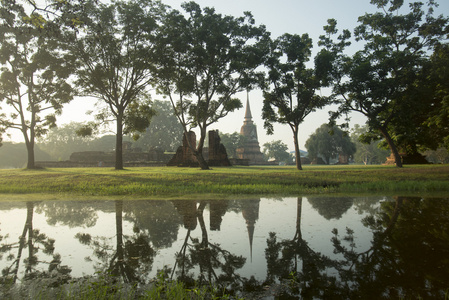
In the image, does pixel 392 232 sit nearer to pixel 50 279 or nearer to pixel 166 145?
pixel 50 279

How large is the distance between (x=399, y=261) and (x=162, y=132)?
64.4 metres

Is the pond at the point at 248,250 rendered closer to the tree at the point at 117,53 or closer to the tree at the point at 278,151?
the tree at the point at 117,53

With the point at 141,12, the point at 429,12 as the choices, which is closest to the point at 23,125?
the point at 141,12

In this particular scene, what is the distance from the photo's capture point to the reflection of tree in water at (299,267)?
2.75m

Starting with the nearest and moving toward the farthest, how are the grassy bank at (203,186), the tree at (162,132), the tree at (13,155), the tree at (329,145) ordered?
the grassy bank at (203,186), the tree at (13,155), the tree at (329,145), the tree at (162,132)

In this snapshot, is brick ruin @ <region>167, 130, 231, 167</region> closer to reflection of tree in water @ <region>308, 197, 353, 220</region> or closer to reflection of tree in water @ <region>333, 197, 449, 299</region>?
reflection of tree in water @ <region>308, 197, 353, 220</region>

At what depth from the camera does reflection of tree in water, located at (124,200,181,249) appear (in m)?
4.51

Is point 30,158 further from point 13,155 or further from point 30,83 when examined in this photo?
point 13,155

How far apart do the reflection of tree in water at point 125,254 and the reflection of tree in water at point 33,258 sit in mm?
413

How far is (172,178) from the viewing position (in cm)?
1360

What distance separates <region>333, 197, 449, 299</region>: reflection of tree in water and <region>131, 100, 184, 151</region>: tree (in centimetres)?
6075

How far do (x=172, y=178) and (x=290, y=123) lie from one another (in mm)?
12902

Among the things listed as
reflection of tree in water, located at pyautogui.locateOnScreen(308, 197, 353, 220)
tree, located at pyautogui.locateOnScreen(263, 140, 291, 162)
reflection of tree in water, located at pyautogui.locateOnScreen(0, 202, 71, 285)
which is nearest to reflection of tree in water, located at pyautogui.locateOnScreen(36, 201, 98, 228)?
reflection of tree in water, located at pyautogui.locateOnScreen(0, 202, 71, 285)

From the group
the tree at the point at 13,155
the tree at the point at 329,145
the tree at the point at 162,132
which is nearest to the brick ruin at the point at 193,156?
the tree at the point at 329,145
